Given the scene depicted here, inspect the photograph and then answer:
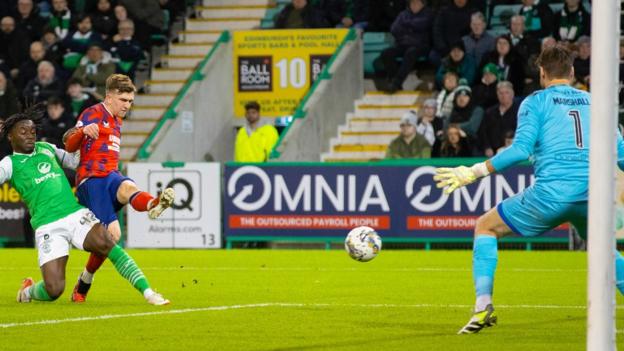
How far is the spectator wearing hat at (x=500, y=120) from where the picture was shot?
885 inches

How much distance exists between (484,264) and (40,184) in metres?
4.27

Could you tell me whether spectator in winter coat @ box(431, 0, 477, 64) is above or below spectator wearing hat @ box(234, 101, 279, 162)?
above

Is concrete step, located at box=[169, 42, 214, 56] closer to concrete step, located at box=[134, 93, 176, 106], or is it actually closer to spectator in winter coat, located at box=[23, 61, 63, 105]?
concrete step, located at box=[134, 93, 176, 106]

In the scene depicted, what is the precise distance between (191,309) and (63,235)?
124 centimetres

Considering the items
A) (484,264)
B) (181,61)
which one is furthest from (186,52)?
(484,264)

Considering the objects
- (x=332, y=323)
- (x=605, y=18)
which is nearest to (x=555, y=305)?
(x=332, y=323)

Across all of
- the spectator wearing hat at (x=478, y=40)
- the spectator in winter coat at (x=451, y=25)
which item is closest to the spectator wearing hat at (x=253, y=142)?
the spectator in winter coat at (x=451, y=25)

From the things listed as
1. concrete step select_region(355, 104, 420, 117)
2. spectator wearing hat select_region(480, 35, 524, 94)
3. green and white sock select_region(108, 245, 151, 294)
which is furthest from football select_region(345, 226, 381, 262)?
concrete step select_region(355, 104, 420, 117)

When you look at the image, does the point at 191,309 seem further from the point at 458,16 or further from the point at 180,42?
the point at 180,42

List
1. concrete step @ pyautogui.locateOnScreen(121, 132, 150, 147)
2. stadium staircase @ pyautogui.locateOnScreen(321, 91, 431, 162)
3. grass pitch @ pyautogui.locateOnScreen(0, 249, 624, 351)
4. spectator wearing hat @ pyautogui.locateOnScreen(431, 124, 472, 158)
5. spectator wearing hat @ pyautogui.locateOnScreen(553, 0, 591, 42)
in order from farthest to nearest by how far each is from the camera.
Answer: concrete step @ pyautogui.locateOnScreen(121, 132, 150, 147), stadium staircase @ pyautogui.locateOnScreen(321, 91, 431, 162), spectator wearing hat @ pyautogui.locateOnScreen(553, 0, 591, 42), spectator wearing hat @ pyautogui.locateOnScreen(431, 124, 472, 158), grass pitch @ pyautogui.locateOnScreen(0, 249, 624, 351)

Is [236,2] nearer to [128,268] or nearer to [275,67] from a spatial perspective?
[275,67]

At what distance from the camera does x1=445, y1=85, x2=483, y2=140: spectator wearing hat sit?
23.2 metres

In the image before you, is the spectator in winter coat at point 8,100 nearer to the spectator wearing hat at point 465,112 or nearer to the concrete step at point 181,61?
the concrete step at point 181,61

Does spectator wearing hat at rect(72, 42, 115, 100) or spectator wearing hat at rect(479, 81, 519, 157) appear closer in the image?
spectator wearing hat at rect(479, 81, 519, 157)
